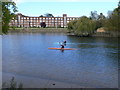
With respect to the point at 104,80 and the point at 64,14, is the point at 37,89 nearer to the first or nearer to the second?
the point at 104,80

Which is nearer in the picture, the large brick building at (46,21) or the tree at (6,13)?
the tree at (6,13)

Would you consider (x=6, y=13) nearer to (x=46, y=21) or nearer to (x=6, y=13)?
(x=6, y=13)

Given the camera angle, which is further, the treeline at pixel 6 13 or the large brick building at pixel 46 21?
the large brick building at pixel 46 21

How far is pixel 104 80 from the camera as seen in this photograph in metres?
17.7

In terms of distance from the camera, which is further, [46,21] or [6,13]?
[46,21]

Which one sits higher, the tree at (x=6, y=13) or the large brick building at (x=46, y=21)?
the large brick building at (x=46, y=21)

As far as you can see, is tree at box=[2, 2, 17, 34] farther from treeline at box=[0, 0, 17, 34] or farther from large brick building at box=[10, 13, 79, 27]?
large brick building at box=[10, 13, 79, 27]

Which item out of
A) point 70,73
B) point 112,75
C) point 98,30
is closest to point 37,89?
point 70,73

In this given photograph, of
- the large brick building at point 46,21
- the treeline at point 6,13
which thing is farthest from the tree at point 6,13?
the large brick building at point 46,21

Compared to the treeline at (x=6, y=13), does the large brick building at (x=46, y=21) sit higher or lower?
higher

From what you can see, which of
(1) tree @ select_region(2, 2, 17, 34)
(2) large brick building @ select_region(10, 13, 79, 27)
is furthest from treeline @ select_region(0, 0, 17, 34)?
(2) large brick building @ select_region(10, 13, 79, 27)

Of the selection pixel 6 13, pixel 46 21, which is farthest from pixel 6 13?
pixel 46 21

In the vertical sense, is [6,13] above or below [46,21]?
below

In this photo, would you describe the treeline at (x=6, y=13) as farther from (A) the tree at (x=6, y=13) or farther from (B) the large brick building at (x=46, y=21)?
(B) the large brick building at (x=46, y=21)
